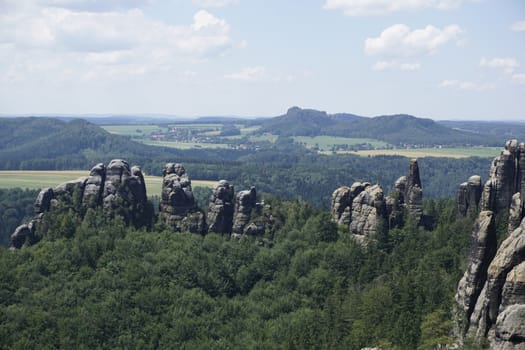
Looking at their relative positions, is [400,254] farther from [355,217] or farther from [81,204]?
[81,204]

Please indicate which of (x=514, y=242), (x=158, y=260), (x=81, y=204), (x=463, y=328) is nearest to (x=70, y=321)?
(x=158, y=260)

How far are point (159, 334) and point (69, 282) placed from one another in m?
12.3

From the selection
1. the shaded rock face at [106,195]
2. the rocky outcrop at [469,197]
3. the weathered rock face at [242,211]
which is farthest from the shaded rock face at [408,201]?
the shaded rock face at [106,195]

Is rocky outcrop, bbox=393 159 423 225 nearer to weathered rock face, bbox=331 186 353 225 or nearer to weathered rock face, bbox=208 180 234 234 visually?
weathered rock face, bbox=331 186 353 225

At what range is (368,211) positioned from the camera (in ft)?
314

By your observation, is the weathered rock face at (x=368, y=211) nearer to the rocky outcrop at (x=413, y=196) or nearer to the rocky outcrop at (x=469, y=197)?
the rocky outcrop at (x=413, y=196)

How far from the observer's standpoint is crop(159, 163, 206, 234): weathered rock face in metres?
103

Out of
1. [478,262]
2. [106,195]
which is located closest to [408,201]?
[106,195]

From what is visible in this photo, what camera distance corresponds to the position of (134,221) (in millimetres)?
102438

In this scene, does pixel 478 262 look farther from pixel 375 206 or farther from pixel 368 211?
pixel 368 211

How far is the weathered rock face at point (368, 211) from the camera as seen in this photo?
310ft

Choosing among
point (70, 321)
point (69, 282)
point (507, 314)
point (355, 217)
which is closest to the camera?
point (507, 314)

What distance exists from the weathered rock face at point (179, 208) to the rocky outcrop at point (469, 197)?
3094 cm

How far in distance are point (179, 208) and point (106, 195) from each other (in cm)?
896
